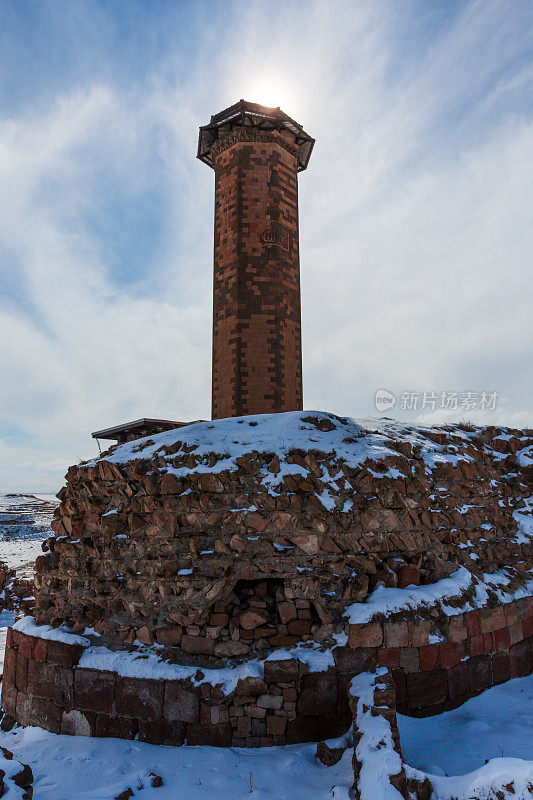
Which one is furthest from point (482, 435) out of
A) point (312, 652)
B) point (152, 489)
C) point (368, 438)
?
point (152, 489)

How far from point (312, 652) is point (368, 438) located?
10.0ft

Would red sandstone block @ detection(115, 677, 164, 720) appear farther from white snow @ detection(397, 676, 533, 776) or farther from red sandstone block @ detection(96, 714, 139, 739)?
white snow @ detection(397, 676, 533, 776)

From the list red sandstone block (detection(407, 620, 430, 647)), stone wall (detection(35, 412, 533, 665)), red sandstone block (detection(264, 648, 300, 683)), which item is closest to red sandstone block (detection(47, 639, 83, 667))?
stone wall (detection(35, 412, 533, 665))

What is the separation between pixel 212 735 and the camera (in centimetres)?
505

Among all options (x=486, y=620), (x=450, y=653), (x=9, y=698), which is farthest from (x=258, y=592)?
(x=9, y=698)

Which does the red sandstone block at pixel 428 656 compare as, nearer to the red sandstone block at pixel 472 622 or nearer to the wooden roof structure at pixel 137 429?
the red sandstone block at pixel 472 622

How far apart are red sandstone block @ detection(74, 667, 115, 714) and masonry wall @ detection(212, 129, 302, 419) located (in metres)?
8.16

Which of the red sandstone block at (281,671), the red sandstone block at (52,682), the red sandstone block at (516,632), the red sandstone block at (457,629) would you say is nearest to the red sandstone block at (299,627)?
the red sandstone block at (281,671)

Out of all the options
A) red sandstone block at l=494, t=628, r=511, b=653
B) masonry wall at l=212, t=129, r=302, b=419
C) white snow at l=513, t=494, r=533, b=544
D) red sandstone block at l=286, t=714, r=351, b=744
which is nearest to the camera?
red sandstone block at l=286, t=714, r=351, b=744

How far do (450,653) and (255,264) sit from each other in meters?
11.1

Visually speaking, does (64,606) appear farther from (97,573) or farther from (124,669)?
(124,669)

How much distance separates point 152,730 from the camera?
521 cm

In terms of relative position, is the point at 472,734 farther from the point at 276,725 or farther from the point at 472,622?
the point at 276,725

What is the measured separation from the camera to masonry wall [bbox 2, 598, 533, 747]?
505 cm
